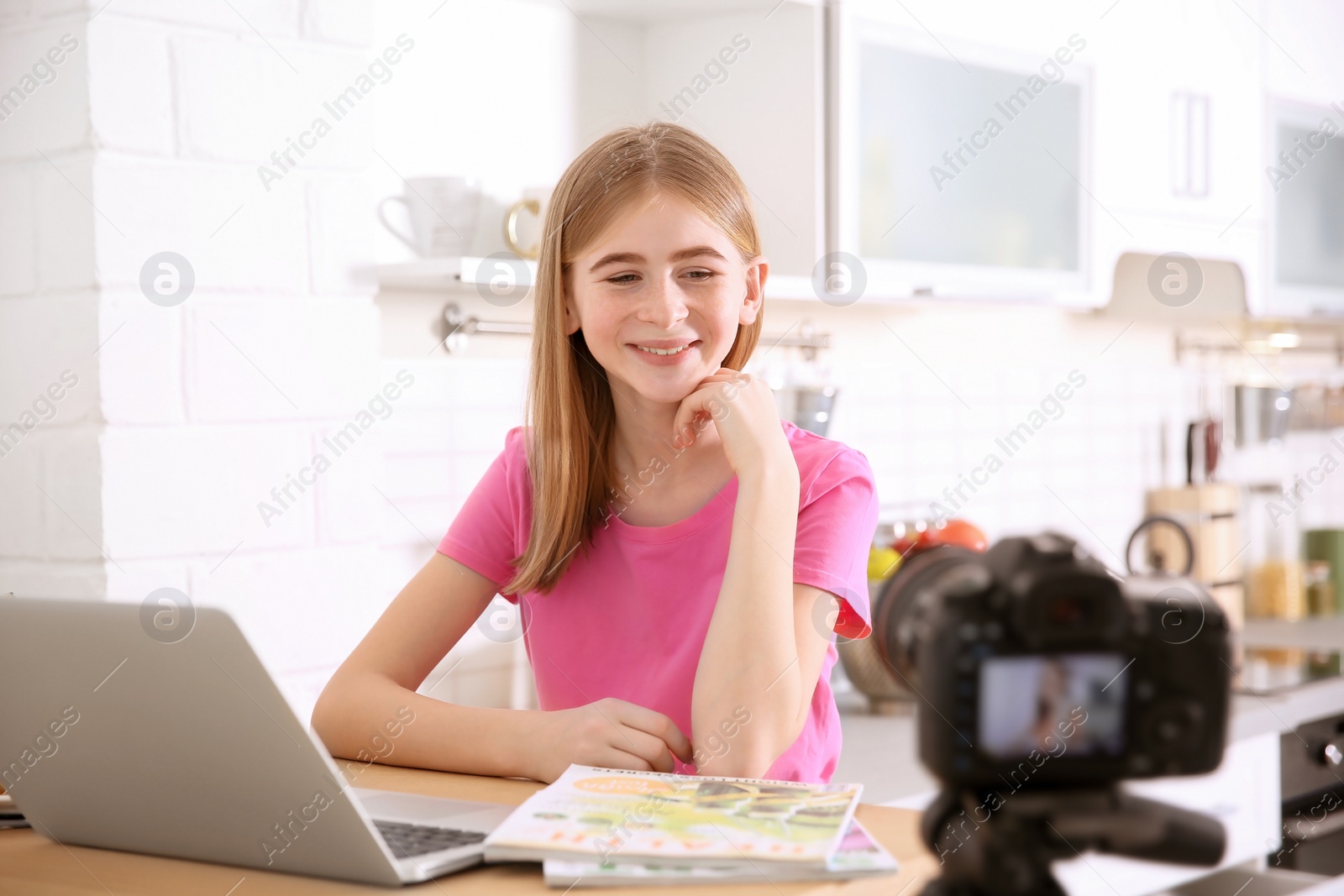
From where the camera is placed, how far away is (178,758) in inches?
27.3

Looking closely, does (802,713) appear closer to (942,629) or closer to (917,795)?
(917,795)

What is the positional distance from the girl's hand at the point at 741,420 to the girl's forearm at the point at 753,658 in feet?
0.14

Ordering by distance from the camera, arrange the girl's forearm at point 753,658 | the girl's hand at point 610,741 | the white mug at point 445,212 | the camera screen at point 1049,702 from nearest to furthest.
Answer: the camera screen at point 1049,702 → the girl's hand at point 610,741 → the girl's forearm at point 753,658 → the white mug at point 445,212

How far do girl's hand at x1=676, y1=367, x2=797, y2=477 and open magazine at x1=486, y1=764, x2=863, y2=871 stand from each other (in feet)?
1.40

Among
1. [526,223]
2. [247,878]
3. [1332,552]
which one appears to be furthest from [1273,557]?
[247,878]

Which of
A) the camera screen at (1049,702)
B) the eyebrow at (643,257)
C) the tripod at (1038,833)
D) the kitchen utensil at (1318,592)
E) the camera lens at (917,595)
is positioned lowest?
the kitchen utensil at (1318,592)

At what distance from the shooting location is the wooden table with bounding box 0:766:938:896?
0.62 meters

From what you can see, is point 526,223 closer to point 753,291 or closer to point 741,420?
point 753,291

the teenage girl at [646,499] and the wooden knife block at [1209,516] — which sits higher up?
the teenage girl at [646,499]

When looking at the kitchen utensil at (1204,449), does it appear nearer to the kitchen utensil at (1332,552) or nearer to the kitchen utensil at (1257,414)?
the kitchen utensil at (1257,414)

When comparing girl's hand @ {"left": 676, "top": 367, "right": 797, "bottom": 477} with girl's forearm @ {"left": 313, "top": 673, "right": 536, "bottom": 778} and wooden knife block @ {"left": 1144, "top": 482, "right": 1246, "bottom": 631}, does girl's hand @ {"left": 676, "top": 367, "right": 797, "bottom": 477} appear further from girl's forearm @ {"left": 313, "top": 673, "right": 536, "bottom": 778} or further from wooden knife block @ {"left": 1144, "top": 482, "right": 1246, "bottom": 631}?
wooden knife block @ {"left": 1144, "top": 482, "right": 1246, "bottom": 631}

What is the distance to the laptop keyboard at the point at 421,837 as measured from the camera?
27.6 inches

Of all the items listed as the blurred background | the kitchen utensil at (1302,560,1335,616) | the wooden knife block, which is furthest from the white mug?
the kitchen utensil at (1302,560,1335,616)

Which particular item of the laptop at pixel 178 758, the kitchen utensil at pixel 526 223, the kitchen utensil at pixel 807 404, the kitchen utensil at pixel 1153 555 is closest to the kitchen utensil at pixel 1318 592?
the kitchen utensil at pixel 807 404
